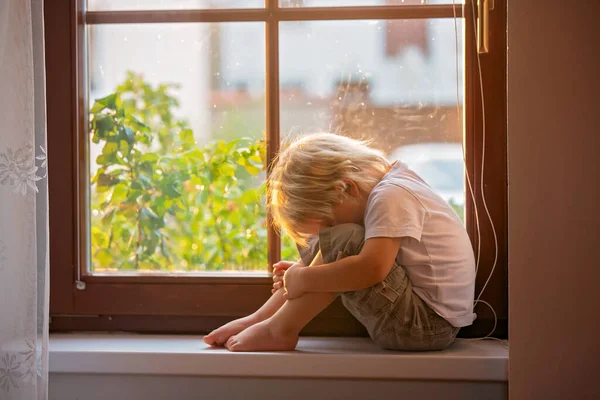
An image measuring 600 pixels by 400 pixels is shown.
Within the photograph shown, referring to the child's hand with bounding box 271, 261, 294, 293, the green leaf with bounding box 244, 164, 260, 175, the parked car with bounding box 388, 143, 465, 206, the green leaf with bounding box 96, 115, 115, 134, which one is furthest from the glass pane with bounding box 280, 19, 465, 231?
the green leaf with bounding box 96, 115, 115, 134

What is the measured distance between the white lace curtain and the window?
42 centimetres

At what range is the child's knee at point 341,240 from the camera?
1490mm

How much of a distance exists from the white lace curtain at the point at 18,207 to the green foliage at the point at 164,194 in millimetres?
450

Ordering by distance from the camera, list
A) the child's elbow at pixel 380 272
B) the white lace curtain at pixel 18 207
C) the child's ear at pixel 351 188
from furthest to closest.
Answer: the child's ear at pixel 351 188 → the child's elbow at pixel 380 272 → the white lace curtain at pixel 18 207

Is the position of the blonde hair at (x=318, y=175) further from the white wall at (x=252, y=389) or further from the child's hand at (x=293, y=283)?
the white wall at (x=252, y=389)

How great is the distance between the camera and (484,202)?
1.66 m

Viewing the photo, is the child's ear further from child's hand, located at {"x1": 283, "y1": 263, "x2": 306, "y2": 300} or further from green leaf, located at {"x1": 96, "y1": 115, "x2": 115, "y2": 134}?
green leaf, located at {"x1": 96, "y1": 115, "x2": 115, "y2": 134}

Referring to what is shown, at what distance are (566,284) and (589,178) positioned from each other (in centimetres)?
21

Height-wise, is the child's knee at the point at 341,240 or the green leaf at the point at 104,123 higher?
the green leaf at the point at 104,123

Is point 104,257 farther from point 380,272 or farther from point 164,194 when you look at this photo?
point 380,272

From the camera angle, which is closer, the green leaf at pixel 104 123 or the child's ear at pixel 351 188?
the child's ear at pixel 351 188

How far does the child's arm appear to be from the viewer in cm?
143

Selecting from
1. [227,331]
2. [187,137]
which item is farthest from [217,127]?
[227,331]

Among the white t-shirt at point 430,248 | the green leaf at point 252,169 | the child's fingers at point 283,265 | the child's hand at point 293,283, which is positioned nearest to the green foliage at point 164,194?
the green leaf at point 252,169
